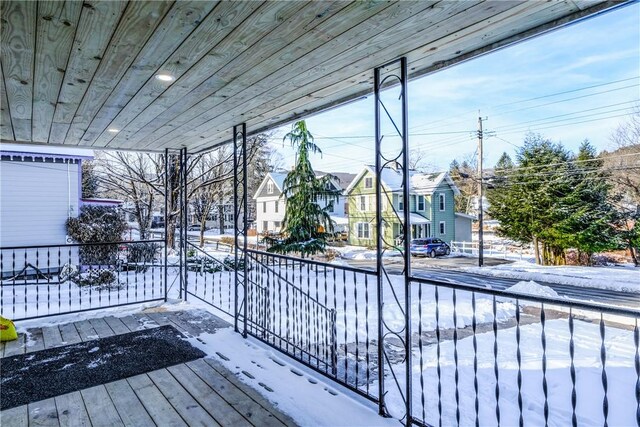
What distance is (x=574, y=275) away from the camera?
1154 centimetres

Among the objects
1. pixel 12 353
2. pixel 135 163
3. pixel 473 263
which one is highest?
pixel 135 163

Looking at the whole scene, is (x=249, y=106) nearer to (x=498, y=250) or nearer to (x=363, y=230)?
(x=363, y=230)

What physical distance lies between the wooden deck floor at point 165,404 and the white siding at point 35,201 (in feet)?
26.8

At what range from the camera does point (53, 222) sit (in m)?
8.78

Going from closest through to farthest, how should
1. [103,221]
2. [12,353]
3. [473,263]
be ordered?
[12,353]
[103,221]
[473,263]

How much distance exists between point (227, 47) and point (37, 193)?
9.41 m

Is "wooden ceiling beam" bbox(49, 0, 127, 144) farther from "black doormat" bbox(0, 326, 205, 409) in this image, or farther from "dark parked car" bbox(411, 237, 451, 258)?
"dark parked car" bbox(411, 237, 451, 258)

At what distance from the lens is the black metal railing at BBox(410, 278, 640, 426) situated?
5.58ft

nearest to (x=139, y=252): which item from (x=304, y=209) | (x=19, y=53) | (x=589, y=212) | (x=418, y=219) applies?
(x=304, y=209)

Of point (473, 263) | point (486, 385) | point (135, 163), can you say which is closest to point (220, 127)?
point (486, 385)

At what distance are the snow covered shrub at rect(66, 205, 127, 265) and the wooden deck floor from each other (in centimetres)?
673

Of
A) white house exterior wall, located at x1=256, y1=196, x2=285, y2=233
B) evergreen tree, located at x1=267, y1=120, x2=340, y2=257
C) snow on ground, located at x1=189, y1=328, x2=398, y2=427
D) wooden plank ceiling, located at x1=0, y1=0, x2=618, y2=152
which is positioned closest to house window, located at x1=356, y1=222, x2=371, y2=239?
white house exterior wall, located at x1=256, y1=196, x2=285, y2=233

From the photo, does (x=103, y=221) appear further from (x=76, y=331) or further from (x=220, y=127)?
(x=220, y=127)

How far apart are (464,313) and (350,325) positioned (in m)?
2.46
